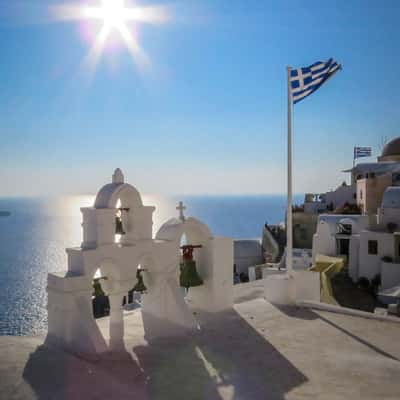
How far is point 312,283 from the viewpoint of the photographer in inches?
640

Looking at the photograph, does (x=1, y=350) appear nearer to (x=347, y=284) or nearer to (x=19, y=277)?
(x=347, y=284)

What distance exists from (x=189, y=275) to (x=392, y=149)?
40.5 metres

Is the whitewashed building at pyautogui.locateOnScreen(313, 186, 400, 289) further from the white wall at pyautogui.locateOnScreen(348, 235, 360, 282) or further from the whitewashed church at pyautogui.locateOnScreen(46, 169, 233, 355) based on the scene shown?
→ the whitewashed church at pyautogui.locateOnScreen(46, 169, 233, 355)

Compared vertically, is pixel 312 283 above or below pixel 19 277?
above

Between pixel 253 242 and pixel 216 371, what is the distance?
39561 mm

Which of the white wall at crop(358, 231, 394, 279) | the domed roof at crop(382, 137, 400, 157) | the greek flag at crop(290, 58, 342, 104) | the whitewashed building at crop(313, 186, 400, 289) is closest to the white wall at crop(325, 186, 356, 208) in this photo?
the domed roof at crop(382, 137, 400, 157)

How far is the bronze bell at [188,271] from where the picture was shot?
46.7 ft

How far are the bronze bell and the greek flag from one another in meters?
6.59

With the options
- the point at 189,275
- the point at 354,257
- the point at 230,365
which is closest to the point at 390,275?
the point at 354,257

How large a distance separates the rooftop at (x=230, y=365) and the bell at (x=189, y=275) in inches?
65.9

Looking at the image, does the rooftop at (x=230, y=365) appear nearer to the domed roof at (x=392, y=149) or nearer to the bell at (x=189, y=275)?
the bell at (x=189, y=275)

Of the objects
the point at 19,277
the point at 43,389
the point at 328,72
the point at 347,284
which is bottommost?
the point at 19,277

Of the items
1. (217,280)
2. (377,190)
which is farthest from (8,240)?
(217,280)

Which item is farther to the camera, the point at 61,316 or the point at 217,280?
the point at 217,280
